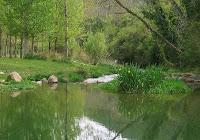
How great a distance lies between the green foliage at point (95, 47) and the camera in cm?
5812

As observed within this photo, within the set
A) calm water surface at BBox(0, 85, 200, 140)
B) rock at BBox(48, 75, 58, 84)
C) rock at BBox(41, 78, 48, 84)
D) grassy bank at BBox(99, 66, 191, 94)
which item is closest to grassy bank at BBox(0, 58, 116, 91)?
rock at BBox(41, 78, 48, 84)

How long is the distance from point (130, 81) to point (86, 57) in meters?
35.3

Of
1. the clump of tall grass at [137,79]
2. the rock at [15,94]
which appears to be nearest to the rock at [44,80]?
the rock at [15,94]

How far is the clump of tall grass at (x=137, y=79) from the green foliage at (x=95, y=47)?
3125cm

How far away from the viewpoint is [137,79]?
25.7m

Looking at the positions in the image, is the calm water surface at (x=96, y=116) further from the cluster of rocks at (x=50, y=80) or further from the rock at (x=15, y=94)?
the cluster of rocks at (x=50, y=80)

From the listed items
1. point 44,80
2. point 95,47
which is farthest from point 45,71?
point 95,47

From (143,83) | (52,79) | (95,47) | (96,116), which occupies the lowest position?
(52,79)

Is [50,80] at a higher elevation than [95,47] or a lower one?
lower

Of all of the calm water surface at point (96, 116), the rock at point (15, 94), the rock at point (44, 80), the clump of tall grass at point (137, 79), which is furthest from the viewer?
the rock at point (44, 80)

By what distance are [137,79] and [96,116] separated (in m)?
8.68

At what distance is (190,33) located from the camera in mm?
22531

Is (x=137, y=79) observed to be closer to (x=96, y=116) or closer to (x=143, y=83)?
(x=143, y=83)

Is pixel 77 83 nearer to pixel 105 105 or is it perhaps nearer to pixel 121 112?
pixel 105 105
